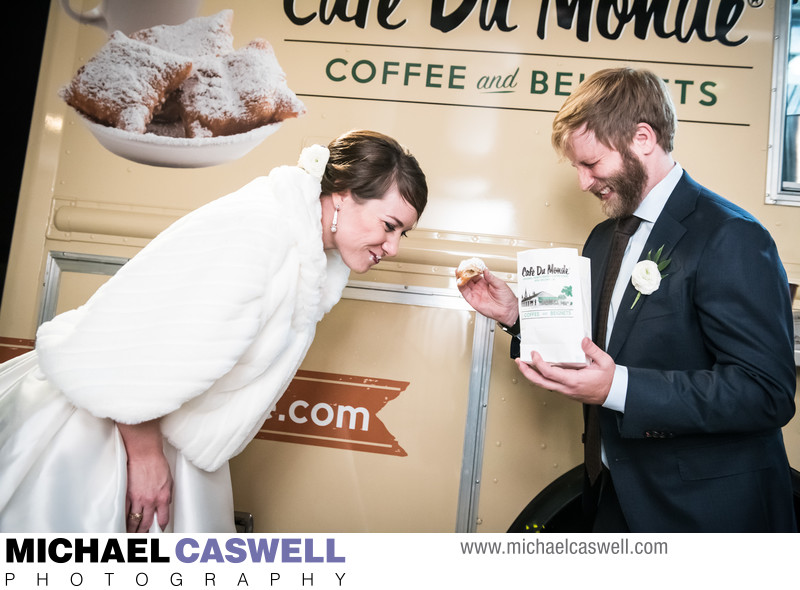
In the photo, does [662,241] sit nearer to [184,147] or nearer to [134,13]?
[184,147]

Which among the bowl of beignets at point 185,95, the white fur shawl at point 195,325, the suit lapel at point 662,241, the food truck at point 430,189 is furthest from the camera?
the bowl of beignets at point 185,95

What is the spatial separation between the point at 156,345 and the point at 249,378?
0.26 metres

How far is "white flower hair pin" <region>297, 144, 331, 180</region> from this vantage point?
1613mm

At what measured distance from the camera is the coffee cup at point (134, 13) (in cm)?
226

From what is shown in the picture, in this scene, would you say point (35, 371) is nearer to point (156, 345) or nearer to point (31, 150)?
point (156, 345)

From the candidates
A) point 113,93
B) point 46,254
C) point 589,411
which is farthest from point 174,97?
point 589,411

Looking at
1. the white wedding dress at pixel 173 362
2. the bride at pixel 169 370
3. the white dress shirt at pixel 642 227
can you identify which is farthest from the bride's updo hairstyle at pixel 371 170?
the white dress shirt at pixel 642 227

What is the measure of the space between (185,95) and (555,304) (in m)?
1.65

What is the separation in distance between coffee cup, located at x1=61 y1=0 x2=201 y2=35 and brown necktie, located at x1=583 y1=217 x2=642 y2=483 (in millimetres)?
1879

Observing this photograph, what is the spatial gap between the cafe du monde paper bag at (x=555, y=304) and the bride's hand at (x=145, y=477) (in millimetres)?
976

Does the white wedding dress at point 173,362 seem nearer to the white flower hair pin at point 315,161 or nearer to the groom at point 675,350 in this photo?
the white flower hair pin at point 315,161

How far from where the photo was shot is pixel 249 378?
1430mm

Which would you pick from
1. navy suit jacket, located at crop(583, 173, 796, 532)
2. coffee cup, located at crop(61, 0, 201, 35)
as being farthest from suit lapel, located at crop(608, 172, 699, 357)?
coffee cup, located at crop(61, 0, 201, 35)

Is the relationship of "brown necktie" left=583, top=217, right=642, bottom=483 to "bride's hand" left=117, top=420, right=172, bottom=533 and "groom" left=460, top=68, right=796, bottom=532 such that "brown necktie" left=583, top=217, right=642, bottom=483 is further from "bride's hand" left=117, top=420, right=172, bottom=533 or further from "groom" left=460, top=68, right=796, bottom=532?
"bride's hand" left=117, top=420, right=172, bottom=533
